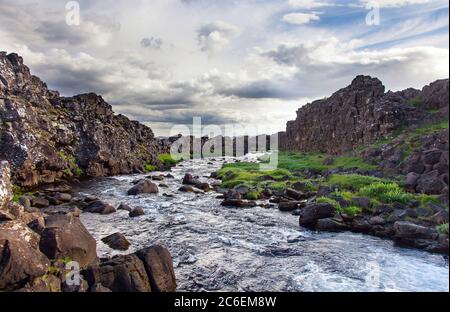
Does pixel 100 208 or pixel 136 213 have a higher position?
pixel 100 208

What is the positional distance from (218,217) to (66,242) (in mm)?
16145

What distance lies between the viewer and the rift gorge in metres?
14.1

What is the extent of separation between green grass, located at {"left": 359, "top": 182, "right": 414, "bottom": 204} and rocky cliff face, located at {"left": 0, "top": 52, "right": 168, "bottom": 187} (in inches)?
1605

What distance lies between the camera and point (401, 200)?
27391 millimetres

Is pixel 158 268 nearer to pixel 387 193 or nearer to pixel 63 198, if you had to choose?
pixel 387 193

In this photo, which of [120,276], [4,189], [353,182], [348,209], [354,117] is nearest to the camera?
[120,276]

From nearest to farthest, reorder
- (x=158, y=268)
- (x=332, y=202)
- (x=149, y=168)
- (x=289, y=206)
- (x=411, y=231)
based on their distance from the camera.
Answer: (x=158, y=268) → (x=411, y=231) → (x=332, y=202) → (x=289, y=206) → (x=149, y=168)

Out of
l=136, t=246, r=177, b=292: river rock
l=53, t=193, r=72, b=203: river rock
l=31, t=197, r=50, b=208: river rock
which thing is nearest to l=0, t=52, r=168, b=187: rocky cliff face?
l=53, t=193, r=72, b=203: river rock

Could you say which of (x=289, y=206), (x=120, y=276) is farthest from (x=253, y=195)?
(x=120, y=276)

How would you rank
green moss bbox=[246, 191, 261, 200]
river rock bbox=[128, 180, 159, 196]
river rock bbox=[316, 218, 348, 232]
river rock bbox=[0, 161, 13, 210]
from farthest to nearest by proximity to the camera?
1. river rock bbox=[128, 180, 159, 196]
2. green moss bbox=[246, 191, 261, 200]
3. river rock bbox=[316, 218, 348, 232]
4. river rock bbox=[0, 161, 13, 210]

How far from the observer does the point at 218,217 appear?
29453 millimetres

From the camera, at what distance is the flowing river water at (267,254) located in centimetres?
1559

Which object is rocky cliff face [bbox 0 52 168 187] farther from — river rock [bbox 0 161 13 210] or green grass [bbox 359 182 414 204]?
green grass [bbox 359 182 414 204]
